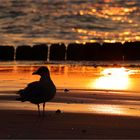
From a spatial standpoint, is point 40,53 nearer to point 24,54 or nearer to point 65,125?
point 24,54

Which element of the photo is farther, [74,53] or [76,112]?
[74,53]

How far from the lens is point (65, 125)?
11.6 metres

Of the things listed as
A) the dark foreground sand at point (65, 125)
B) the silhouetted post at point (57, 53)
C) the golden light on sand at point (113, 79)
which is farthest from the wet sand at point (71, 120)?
the silhouetted post at point (57, 53)

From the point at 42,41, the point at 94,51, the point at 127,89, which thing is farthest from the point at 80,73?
the point at 42,41

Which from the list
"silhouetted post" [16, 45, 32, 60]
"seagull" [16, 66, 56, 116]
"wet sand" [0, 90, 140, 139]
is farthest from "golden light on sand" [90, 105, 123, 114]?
"silhouetted post" [16, 45, 32, 60]

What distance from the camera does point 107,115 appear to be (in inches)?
504

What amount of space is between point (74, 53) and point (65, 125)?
1919cm

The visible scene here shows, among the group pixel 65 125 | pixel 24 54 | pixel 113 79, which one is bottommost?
pixel 65 125

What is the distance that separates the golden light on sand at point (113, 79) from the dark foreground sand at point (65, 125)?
5.28 meters

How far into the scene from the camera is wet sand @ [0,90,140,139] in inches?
424

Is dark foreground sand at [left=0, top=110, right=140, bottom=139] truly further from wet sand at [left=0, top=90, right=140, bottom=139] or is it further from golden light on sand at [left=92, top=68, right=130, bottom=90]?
golden light on sand at [left=92, top=68, right=130, bottom=90]

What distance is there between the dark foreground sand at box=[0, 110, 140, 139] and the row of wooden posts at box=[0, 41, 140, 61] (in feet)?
56.9

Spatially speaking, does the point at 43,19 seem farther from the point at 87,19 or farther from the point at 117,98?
the point at 117,98

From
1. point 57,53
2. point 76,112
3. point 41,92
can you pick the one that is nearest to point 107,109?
point 76,112
